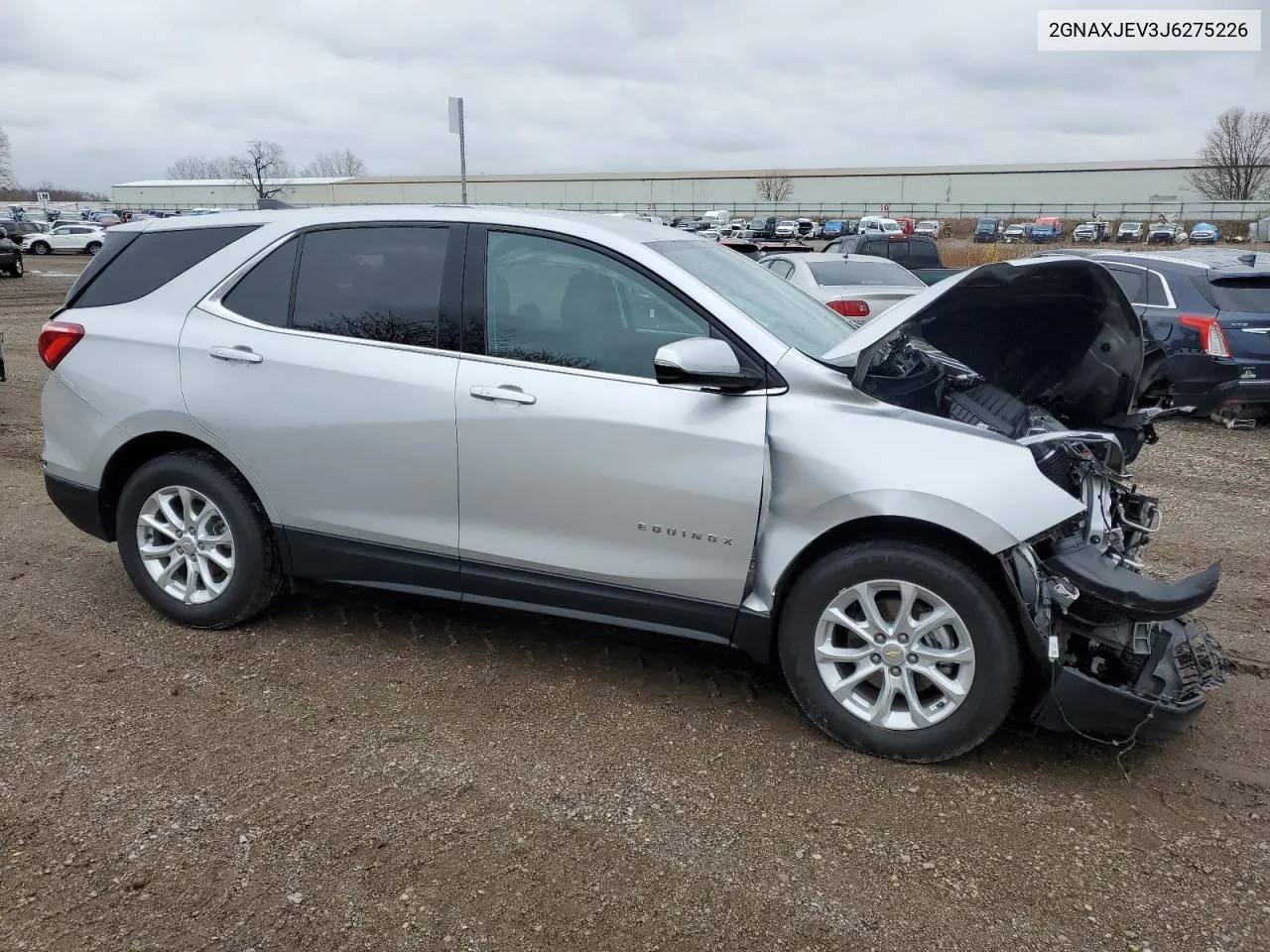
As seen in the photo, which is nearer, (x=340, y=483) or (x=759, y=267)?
(x=340, y=483)

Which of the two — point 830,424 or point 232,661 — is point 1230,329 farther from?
point 232,661

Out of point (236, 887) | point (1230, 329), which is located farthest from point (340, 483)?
point (1230, 329)

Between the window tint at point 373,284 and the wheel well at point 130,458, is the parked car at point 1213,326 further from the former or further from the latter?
the wheel well at point 130,458

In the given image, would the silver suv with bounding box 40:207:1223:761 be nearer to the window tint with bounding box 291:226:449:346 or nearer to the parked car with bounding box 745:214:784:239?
the window tint with bounding box 291:226:449:346

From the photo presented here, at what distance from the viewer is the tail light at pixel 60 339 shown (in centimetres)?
438

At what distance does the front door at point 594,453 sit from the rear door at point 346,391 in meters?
0.15

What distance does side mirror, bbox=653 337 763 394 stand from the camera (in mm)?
3176

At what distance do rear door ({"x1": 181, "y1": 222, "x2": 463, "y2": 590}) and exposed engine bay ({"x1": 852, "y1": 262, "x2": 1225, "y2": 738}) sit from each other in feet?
5.55

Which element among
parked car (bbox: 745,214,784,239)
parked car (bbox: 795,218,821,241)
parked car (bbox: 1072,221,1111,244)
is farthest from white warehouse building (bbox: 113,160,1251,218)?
parked car (bbox: 795,218,821,241)

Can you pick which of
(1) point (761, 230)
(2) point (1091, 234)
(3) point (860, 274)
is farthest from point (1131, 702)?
(2) point (1091, 234)

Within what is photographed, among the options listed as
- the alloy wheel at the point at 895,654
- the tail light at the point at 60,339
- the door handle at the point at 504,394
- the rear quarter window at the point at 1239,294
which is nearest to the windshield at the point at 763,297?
the door handle at the point at 504,394

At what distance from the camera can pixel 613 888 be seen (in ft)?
8.87

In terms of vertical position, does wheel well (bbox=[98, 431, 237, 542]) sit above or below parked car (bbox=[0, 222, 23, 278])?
below

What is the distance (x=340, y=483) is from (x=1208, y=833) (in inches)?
130
